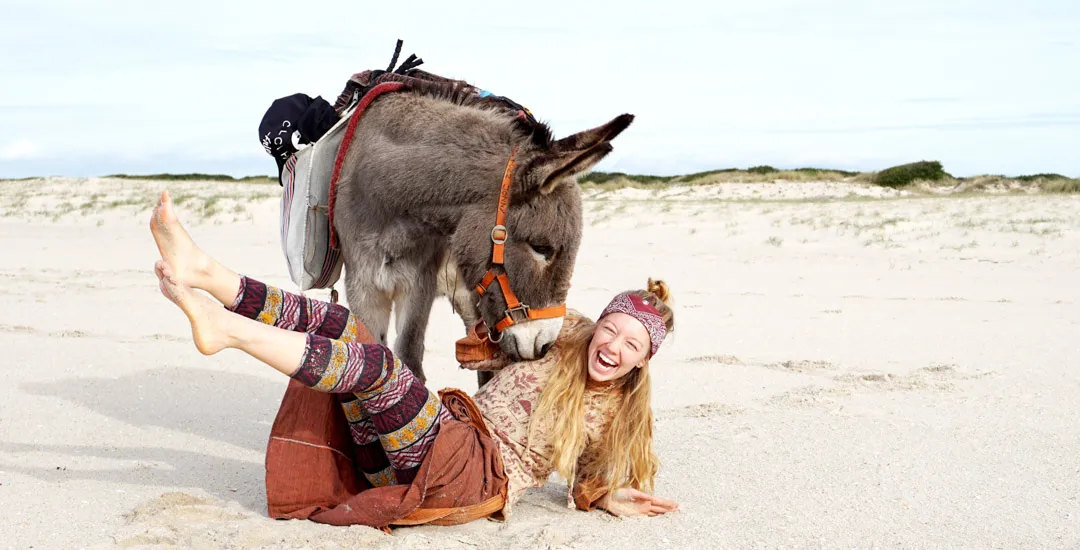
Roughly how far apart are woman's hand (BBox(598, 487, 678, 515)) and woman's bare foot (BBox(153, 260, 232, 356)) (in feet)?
5.06

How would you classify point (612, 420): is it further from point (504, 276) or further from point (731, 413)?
point (731, 413)

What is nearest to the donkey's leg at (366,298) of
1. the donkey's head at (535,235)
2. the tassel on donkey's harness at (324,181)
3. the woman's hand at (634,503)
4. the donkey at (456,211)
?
the donkey at (456,211)

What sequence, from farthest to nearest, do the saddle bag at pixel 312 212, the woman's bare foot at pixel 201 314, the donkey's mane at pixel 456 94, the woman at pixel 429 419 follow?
the saddle bag at pixel 312 212
the donkey's mane at pixel 456 94
the woman at pixel 429 419
the woman's bare foot at pixel 201 314

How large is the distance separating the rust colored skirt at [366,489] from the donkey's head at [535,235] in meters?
0.56

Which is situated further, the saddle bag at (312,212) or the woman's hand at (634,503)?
the saddle bag at (312,212)

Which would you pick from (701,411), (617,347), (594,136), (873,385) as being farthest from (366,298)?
(873,385)

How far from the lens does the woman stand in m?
3.08

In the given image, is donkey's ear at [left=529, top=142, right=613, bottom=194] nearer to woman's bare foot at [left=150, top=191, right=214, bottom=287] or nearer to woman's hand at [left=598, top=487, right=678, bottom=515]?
woman's hand at [left=598, top=487, right=678, bottom=515]

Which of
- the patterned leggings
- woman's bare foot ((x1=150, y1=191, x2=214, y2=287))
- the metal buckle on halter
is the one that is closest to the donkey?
the metal buckle on halter

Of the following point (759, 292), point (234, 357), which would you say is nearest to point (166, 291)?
point (234, 357)

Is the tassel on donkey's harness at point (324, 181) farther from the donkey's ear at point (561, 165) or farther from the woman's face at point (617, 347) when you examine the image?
the woman's face at point (617, 347)

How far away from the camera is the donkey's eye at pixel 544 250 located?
3.85 metres

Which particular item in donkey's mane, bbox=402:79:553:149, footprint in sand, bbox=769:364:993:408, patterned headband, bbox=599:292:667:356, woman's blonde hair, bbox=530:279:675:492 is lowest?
footprint in sand, bbox=769:364:993:408

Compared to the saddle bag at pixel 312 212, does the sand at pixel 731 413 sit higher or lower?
lower
